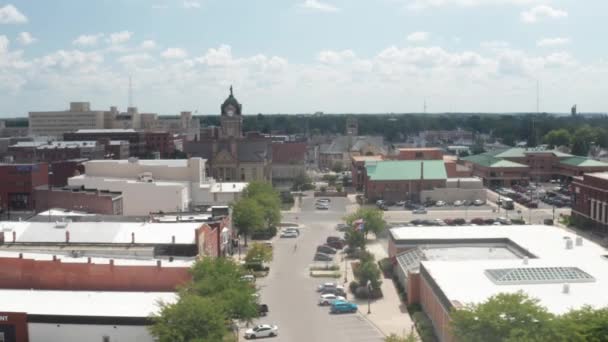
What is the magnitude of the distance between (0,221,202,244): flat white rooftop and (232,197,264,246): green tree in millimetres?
14483

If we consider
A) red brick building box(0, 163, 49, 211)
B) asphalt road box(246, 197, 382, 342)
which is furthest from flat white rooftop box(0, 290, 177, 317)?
red brick building box(0, 163, 49, 211)

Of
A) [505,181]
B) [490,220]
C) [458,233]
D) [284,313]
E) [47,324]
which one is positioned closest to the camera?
[47,324]

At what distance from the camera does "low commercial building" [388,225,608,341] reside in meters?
34.3

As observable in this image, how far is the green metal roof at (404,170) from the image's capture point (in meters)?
89.3

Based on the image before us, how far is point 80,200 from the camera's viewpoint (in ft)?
197

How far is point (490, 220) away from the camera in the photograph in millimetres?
72562

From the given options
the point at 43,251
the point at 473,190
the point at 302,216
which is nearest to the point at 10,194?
the point at 43,251

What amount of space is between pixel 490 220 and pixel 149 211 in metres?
34.9

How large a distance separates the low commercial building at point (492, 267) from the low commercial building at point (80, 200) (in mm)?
24159

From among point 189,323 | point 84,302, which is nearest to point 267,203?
point 84,302

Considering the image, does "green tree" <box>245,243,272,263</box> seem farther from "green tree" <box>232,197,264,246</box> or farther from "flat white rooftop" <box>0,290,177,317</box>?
"flat white rooftop" <box>0,290,177,317</box>

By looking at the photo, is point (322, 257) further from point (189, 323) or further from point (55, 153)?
point (55, 153)

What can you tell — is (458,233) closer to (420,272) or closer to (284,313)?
(420,272)

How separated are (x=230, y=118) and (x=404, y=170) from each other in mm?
29922
